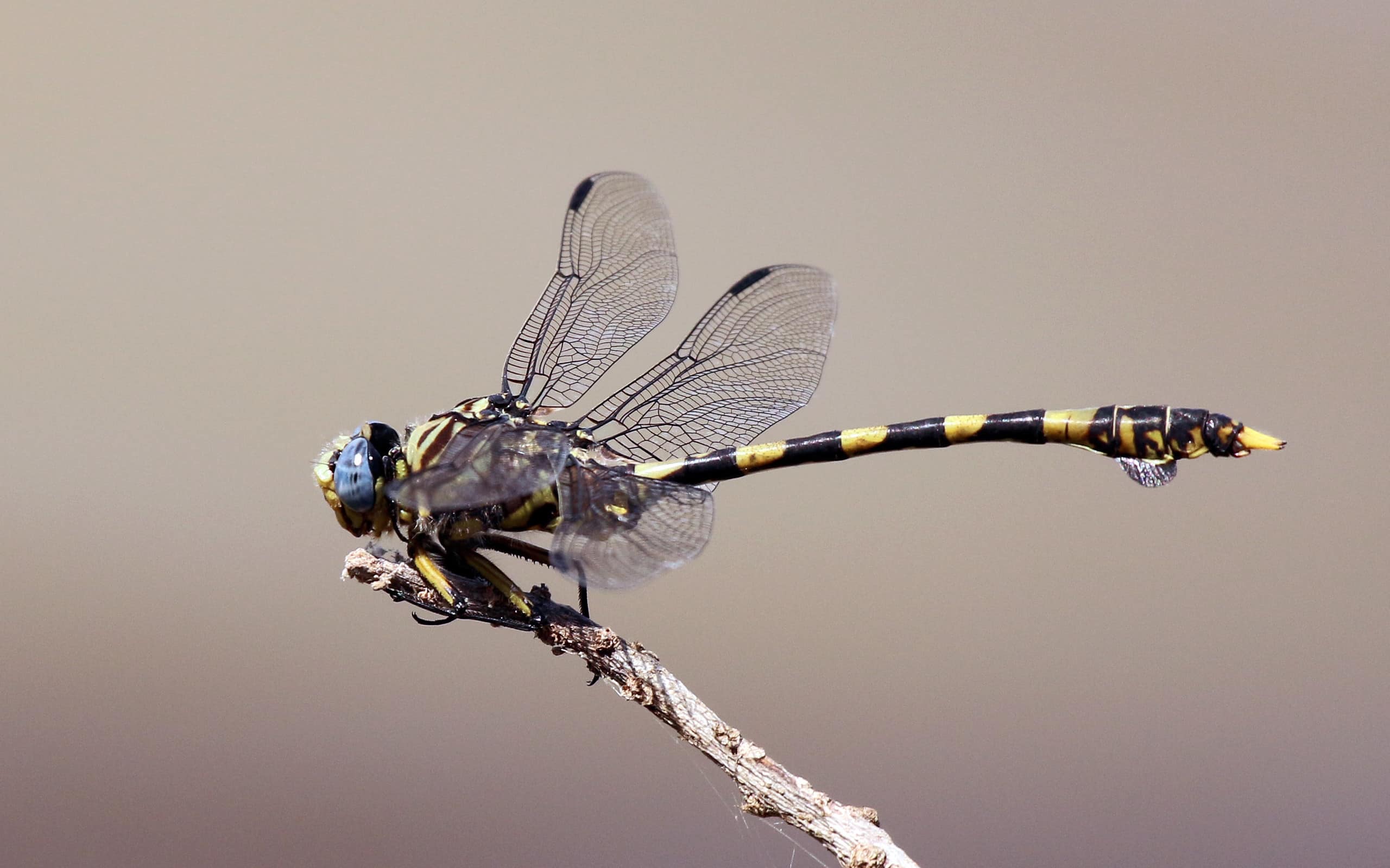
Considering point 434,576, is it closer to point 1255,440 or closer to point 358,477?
point 358,477

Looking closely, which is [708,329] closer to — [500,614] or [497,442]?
[497,442]

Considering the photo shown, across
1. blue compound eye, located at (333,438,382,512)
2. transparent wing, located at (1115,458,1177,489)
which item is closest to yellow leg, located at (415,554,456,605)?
blue compound eye, located at (333,438,382,512)

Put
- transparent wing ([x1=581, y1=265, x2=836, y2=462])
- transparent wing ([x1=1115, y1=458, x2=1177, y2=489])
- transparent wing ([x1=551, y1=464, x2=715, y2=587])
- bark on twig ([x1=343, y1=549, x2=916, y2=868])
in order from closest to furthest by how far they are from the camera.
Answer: bark on twig ([x1=343, y1=549, x2=916, y2=868]), transparent wing ([x1=551, y1=464, x2=715, y2=587]), transparent wing ([x1=1115, y1=458, x2=1177, y2=489]), transparent wing ([x1=581, y1=265, x2=836, y2=462])

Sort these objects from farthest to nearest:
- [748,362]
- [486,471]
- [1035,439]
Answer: [748,362] → [1035,439] → [486,471]

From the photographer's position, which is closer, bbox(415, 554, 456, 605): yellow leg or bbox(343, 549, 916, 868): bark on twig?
bbox(343, 549, 916, 868): bark on twig

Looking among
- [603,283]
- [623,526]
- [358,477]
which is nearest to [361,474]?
[358,477]

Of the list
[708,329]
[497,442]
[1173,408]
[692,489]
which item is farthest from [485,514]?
[1173,408]

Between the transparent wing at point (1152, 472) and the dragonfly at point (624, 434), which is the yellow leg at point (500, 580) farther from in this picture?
the transparent wing at point (1152, 472)

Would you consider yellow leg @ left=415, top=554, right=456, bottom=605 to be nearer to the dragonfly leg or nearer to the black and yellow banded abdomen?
the dragonfly leg

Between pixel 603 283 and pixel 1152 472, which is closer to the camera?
pixel 1152 472
